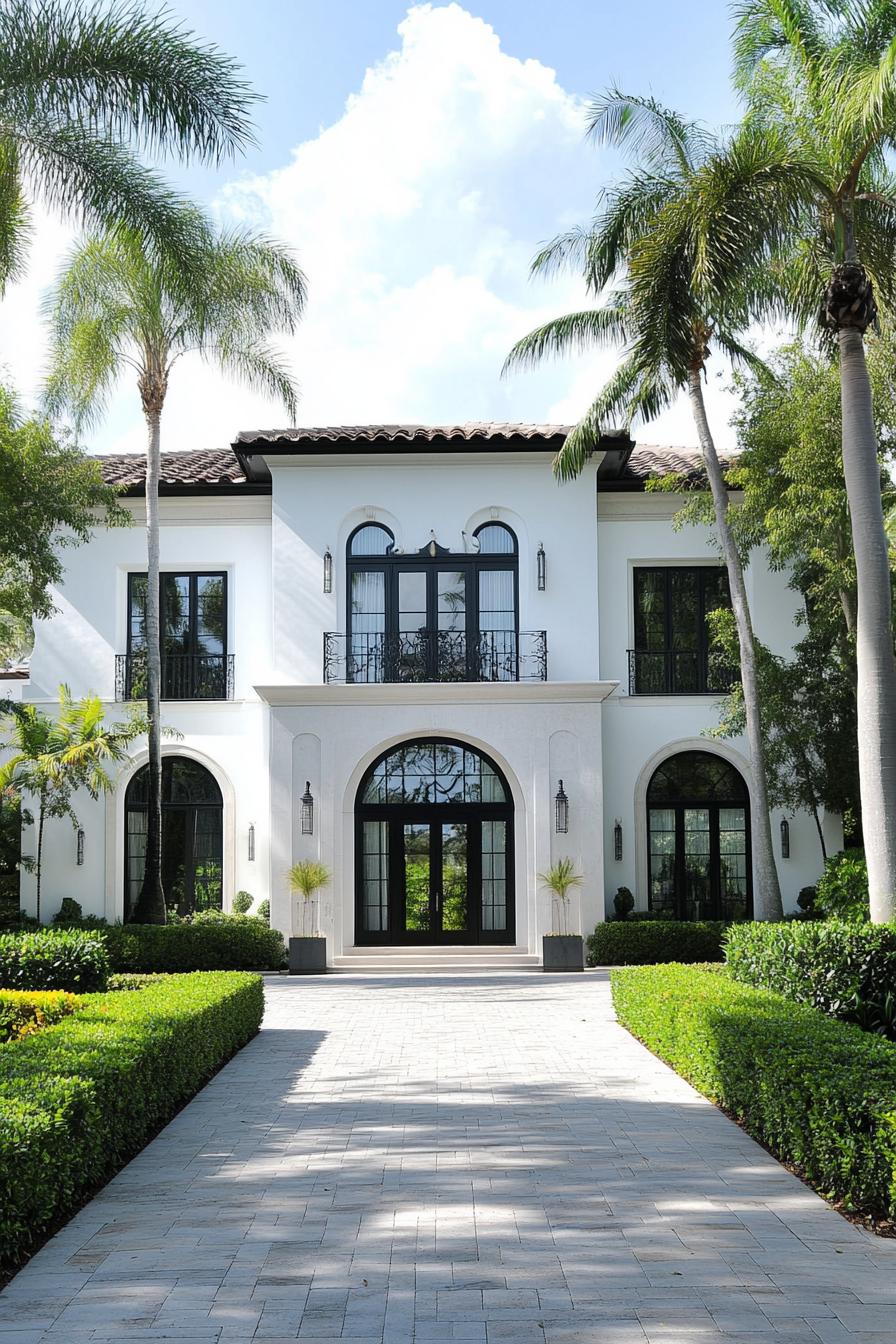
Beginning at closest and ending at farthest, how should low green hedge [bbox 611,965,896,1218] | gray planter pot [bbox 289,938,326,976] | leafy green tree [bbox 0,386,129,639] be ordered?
low green hedge [bbox 611,965,896,1218] → leafy green tree [bbox 0,386,129,639] → gray planter pot [bbox 289,938,326,976]

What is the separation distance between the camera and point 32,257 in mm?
15508

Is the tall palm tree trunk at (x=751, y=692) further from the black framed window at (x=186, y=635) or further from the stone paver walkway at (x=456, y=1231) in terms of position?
the black framed window at (x=186, y=635)

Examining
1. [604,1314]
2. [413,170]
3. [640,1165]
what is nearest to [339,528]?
[413,170]

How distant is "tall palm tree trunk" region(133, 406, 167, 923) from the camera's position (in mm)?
19672

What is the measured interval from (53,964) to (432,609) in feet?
35.5

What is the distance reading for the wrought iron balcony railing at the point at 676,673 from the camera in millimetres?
22469

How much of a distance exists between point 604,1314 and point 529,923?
628 inches

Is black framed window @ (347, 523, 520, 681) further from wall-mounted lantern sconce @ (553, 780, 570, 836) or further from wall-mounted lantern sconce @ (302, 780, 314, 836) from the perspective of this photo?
wall-mounted lantern sconce @ (553, 780, 570, 836)

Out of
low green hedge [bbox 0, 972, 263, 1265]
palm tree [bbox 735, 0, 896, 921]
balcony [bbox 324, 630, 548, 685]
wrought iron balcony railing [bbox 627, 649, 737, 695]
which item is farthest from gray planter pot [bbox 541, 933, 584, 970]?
low green hedge [bbox 0, 972, 263, 1265]

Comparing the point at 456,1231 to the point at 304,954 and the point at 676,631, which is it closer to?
the point at 304,954

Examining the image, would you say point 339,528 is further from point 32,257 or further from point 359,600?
point 32,257

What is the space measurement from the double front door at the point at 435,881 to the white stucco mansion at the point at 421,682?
0.13 ft

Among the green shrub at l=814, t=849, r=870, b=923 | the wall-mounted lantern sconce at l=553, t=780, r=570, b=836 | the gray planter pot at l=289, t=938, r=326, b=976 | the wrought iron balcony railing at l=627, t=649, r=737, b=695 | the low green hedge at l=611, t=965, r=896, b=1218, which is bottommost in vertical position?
the gray planter pot at l=289, t=938, r=326, b=976

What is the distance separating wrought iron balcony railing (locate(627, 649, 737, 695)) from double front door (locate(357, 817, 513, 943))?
3612 millimetres
